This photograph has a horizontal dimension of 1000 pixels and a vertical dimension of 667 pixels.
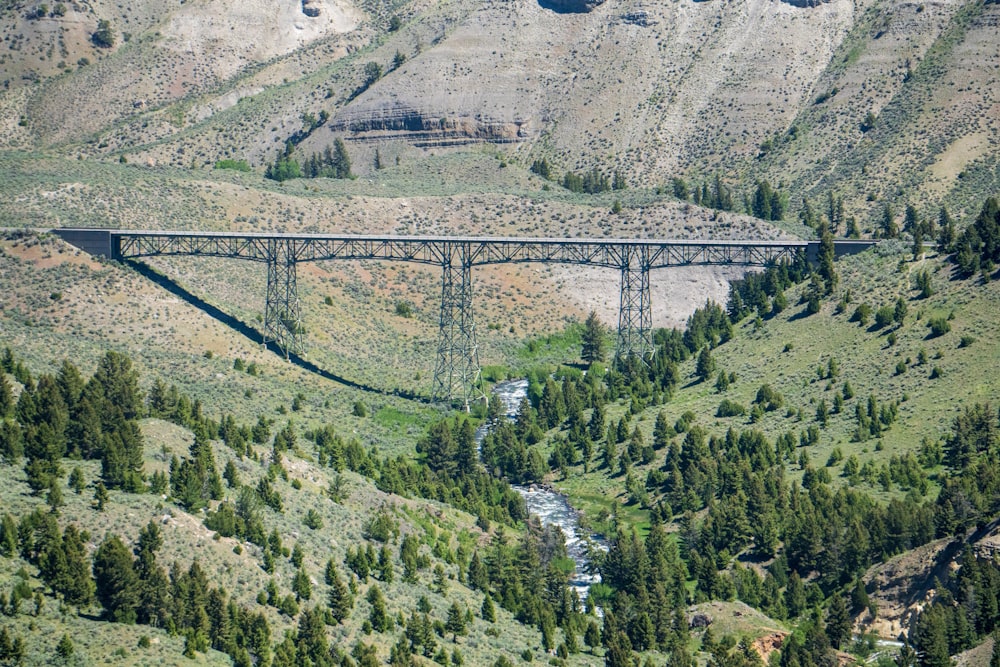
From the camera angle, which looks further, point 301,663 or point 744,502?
point 744,502

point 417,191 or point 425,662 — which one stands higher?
point 417,191

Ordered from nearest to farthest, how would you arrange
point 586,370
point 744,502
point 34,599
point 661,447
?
point 34,599 → point 744,502 → point 661,447 → point 586,370

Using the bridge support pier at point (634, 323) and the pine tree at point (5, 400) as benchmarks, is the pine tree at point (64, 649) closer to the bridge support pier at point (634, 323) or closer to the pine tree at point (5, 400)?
the pine tree at point (5, 400)

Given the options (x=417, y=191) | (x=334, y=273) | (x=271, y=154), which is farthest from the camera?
(x=271, y=154)

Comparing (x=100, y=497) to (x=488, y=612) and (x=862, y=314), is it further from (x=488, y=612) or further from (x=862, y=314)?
(x=862, y=314)

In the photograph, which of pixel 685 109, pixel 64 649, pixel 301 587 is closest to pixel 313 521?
pixel 301 587

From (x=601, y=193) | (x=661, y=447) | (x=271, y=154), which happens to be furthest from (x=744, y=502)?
(x=271, y=154)

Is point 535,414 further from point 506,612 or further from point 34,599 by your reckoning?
point 34,599

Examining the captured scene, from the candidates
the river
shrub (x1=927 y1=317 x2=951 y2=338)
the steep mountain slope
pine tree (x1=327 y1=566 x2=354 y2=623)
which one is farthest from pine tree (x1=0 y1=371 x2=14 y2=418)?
the steep mountain slope
